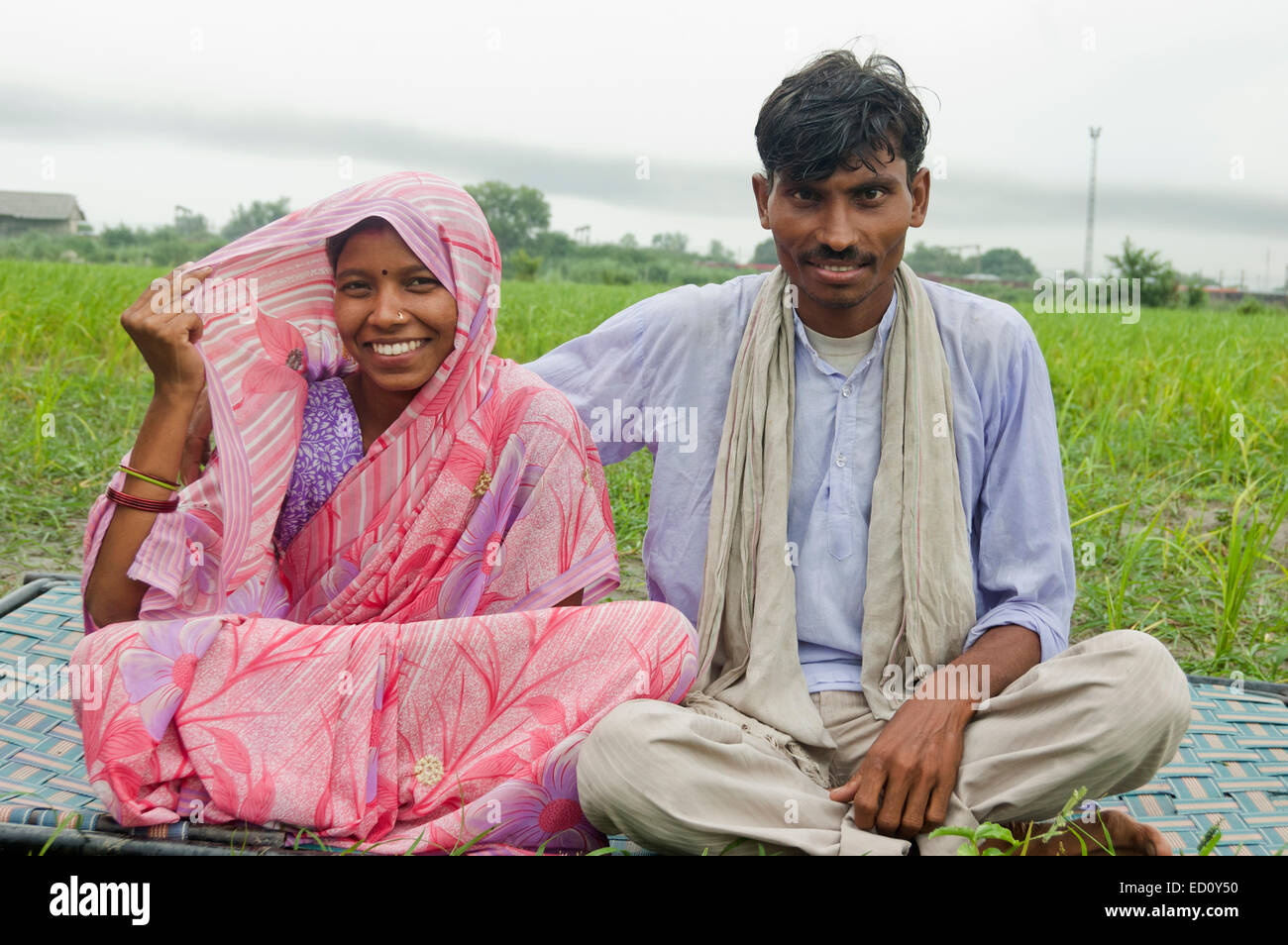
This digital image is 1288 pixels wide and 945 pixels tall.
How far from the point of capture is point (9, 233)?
3516cm

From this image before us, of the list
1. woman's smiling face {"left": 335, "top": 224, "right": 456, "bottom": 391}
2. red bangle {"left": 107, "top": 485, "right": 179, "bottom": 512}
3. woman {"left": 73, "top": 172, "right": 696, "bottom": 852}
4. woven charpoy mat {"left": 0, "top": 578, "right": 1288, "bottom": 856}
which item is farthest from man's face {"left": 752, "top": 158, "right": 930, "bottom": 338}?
red bangle {"left": 107, "top": 485, "right": 179, "bottom": 512}

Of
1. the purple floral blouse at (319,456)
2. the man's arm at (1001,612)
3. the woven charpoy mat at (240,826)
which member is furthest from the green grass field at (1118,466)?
the purple floral blouse at (319,456)

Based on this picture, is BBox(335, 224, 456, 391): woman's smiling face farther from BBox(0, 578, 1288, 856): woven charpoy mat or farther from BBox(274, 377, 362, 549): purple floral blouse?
BBox(0, 578, 1288, 856): woven charpoy mat

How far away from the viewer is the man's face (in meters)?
2.09

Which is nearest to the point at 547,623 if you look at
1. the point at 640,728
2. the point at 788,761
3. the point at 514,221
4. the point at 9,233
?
the point at 640,728

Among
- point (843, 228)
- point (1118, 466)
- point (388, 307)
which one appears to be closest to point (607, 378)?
point (388, 307)

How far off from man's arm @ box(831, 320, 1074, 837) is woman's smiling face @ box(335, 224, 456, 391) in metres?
1.16

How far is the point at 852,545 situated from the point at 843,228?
24.8 inches

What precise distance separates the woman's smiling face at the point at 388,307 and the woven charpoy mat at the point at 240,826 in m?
0.92

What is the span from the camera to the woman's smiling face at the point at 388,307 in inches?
84.5

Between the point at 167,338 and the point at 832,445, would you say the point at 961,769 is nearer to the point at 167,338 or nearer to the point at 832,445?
the point at 832,445

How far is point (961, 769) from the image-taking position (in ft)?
6.46
